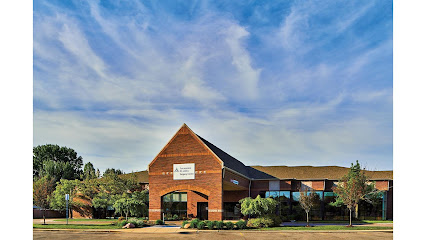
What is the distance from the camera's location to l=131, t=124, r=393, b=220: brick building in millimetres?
33875

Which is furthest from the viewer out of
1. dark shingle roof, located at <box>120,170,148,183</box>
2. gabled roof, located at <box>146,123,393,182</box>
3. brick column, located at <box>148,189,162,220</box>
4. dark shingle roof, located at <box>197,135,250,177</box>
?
dark shingle roof, located at <box>120,170,148,183</box>

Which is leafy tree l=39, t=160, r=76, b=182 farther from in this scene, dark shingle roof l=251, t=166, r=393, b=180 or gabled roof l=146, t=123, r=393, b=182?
dark shingle roof l=251, t=166, r=393, b=180

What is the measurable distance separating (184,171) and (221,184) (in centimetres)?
407

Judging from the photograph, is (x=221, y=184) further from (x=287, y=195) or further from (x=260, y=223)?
(x=287, y=195)

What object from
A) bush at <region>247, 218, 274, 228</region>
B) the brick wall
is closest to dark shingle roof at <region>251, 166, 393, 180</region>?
the brick wall

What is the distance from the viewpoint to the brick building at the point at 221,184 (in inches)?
1334

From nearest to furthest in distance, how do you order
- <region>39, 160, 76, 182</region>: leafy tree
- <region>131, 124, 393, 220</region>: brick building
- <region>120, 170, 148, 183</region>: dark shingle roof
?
<region>131, 124, 393, 220</region>: brick building < <region>120, 170, 148, 183</region>: dark shingle roof < <region>39, 160, 76, 182</region>: leafy tree

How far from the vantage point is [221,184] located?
3306 cm

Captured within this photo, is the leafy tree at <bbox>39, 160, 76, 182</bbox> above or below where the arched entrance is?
above

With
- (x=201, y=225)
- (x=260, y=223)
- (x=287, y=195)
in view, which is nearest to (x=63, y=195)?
(x=201, y=225)

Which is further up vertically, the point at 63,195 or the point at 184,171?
the point at 184,171

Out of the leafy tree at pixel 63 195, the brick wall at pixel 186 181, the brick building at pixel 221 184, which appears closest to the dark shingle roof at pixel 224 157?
the brick building at pixel 221 184

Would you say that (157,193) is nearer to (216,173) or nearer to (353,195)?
(216,173)

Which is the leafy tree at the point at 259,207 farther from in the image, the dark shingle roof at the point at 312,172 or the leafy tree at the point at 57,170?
the leafy tree at the point at 57,170
